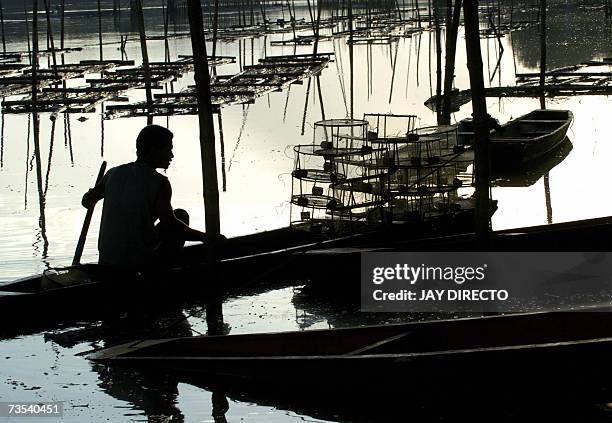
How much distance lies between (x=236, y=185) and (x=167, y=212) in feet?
22.4

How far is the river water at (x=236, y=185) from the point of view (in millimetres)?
7324

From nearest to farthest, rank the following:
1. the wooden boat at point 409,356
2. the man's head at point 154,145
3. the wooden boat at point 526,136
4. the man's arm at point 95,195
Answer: the wooden boat at point 409,356 → the man's head at point 154,145 → the man's arm at point 95,195 → the wooden boat at point 526,136

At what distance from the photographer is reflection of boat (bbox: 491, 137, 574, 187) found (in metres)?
15.1

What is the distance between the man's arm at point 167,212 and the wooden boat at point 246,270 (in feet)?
1.56

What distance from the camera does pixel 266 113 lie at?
22.7m

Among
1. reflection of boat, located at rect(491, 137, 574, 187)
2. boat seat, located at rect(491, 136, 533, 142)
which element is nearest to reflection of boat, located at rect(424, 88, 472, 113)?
reflection of boat, located at rect(491, 137, 574, 187)

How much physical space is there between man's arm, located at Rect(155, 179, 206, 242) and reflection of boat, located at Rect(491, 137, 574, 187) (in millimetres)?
7423

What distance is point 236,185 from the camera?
14945mm

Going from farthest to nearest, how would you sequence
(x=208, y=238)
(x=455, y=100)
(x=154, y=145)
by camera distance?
(x=455, y=100)
(x=208, y=238)
(x=154, y=145)

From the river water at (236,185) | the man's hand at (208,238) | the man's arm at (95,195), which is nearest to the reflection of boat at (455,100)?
the river water at (236,185)

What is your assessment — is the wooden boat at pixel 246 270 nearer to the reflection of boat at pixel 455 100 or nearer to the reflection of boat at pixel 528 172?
the reflection of boat at pixel 528 172

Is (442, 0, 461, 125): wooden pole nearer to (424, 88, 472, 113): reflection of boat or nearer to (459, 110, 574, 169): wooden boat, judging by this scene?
(459, 110, 574, 169): wooden boat

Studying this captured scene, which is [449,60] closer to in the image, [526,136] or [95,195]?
[526,136]

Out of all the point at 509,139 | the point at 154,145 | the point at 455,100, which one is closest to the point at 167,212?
the point at 154,145
